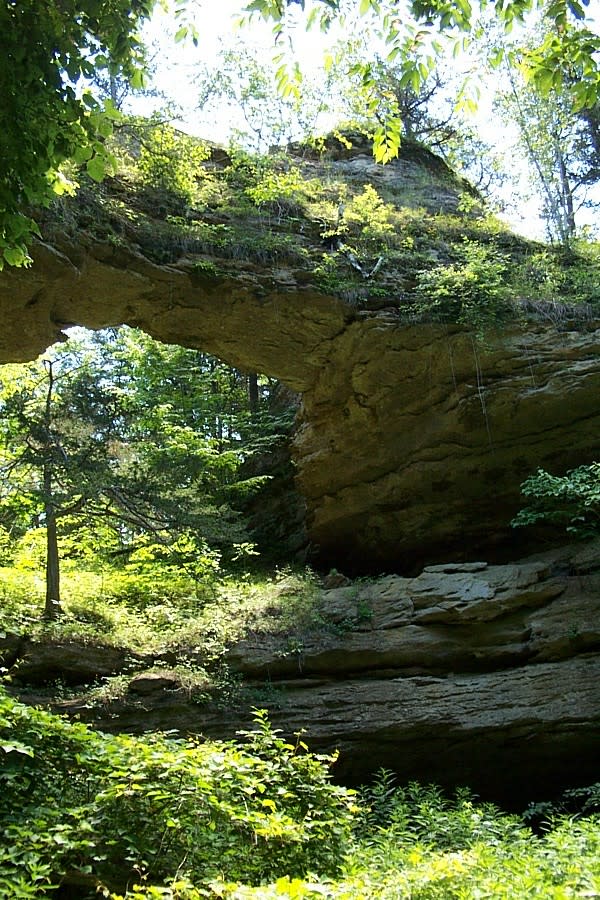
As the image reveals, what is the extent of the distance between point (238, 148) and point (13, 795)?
38.2 ft

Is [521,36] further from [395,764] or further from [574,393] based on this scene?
[395,764]

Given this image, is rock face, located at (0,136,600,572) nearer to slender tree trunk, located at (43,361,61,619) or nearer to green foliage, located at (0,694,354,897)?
slender tree trunk, located at (43,361,61,619)

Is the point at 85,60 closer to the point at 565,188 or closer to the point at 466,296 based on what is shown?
the point at 466,296

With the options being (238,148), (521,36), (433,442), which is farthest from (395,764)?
(521,36)

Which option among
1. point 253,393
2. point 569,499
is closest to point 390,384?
point 569,499

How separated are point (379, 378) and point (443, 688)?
17.3 ft

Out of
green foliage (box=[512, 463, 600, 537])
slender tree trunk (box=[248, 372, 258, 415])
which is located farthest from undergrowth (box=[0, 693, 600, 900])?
slender tree trunk (box=[248, 372, 258, 415])

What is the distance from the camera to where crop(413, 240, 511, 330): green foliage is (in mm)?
12000

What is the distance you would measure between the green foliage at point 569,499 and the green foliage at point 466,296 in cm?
288

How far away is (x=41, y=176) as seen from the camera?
432cm

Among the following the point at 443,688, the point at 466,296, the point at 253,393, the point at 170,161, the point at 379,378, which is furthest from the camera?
the point at 253,393

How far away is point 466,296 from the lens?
39.7ft

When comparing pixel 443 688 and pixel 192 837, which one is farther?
pixel 443 688

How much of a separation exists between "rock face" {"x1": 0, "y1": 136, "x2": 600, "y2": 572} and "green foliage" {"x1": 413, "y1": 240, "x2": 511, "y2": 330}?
280 mm
